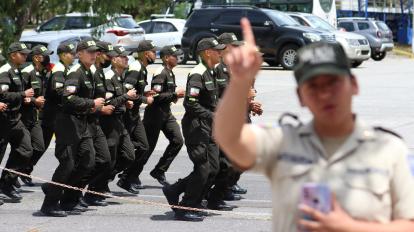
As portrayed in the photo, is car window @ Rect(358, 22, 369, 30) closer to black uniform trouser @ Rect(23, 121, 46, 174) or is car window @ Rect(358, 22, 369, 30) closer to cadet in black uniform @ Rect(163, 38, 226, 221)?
black uniform trouser @ Rect(23, 121, 46, 174)

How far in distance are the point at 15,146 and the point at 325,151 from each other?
357 inches

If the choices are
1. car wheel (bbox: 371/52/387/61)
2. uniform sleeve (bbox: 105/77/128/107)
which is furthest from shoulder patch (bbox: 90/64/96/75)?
car wheel (bbox: 371/52/387/61)

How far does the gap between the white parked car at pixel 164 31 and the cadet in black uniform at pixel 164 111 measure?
22199 millimetres

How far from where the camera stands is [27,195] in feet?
40.0

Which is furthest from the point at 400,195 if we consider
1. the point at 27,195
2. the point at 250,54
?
the point at 27,195

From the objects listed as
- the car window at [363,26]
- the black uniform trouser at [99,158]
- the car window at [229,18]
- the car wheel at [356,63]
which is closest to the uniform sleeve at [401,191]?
the black uniform trouser at [99,158]

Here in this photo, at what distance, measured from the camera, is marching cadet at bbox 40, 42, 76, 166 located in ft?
36.9

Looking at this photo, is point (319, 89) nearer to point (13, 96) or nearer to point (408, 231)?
point (408, 231)

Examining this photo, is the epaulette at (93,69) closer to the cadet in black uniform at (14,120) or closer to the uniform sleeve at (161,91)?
the cadet in black uniform at (14,120)

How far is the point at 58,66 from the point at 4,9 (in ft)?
23.2

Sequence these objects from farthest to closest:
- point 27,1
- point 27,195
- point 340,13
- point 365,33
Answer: point 340,13 < point 365,33 < point 27,1 < point 27,195

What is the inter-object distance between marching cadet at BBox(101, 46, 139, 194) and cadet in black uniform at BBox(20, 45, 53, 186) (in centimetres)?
97

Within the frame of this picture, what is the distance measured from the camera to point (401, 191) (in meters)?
3.28

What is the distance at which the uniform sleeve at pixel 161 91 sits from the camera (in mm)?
12297
